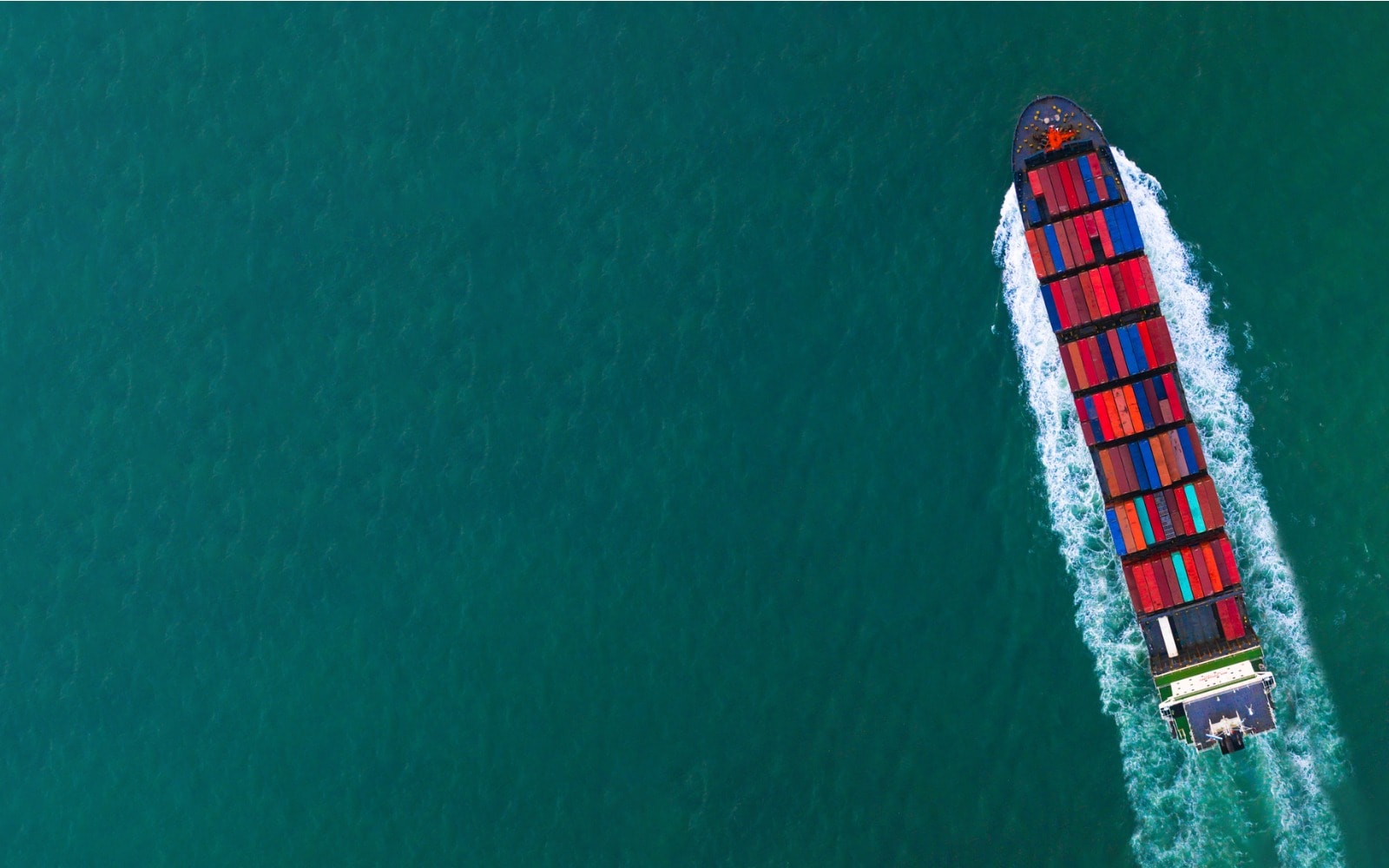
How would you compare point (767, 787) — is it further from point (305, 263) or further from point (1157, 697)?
point (305, 263)

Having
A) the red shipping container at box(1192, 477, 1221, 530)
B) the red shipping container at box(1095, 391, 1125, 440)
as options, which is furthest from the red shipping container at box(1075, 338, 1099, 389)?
the red shipping container at box(1192, 477, 1221, 530)

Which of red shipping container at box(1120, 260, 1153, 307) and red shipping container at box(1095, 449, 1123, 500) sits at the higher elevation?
red shipping container at box(1120, 260, 1153, 307)

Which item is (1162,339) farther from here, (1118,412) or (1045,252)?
(1045,252)

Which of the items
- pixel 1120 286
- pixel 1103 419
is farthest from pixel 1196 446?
pixel 1120 286

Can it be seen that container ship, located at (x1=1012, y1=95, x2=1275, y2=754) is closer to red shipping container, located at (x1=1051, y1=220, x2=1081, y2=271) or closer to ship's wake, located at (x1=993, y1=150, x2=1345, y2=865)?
red shipping container, located at (x1=1051, y1=220, x2=1081, y2=271)

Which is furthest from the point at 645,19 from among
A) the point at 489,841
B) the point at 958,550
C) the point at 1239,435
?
the point at 489,841

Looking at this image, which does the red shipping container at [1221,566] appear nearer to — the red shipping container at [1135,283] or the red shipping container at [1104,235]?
the red shipping container at [1135,283]

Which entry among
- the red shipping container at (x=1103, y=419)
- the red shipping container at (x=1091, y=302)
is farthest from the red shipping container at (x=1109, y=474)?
the red shipping container at (x=1091, y=302)
